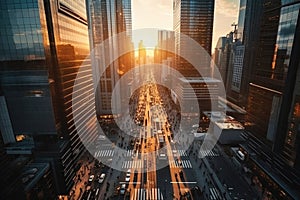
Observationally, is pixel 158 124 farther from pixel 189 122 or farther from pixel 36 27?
pixel 36 27

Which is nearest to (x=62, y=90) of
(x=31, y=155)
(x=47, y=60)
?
(x=47, y=60)

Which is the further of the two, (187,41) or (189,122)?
(187,41)

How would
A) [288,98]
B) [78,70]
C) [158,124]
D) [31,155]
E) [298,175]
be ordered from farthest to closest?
1. [158,124]
2. [78,70]
3. [31,155]
4. [288,98]
5. [298,175]

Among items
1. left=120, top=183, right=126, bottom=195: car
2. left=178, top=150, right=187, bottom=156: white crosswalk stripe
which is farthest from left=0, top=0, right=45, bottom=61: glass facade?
left=178, top=150, right=187, bottom=156: white crosswalk stripe

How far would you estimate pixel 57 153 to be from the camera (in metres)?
30.7

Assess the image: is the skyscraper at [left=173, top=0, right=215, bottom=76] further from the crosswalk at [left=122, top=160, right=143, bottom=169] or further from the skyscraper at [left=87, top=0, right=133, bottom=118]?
the crosswalk at [left=122, top=160, right=143, bottom=169]

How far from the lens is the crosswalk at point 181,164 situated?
42.9 metres

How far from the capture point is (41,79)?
90.4 feet

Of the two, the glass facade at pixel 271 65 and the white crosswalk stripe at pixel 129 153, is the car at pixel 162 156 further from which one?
the glass facade at pixel 271 65

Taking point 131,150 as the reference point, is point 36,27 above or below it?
above

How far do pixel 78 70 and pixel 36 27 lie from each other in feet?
50.4

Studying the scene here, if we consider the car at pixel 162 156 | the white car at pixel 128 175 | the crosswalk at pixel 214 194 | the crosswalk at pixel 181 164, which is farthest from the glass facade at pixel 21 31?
the crosswalk at pixel 214 194

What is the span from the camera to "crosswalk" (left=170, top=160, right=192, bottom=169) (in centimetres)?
4291

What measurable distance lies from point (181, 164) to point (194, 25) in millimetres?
74094
